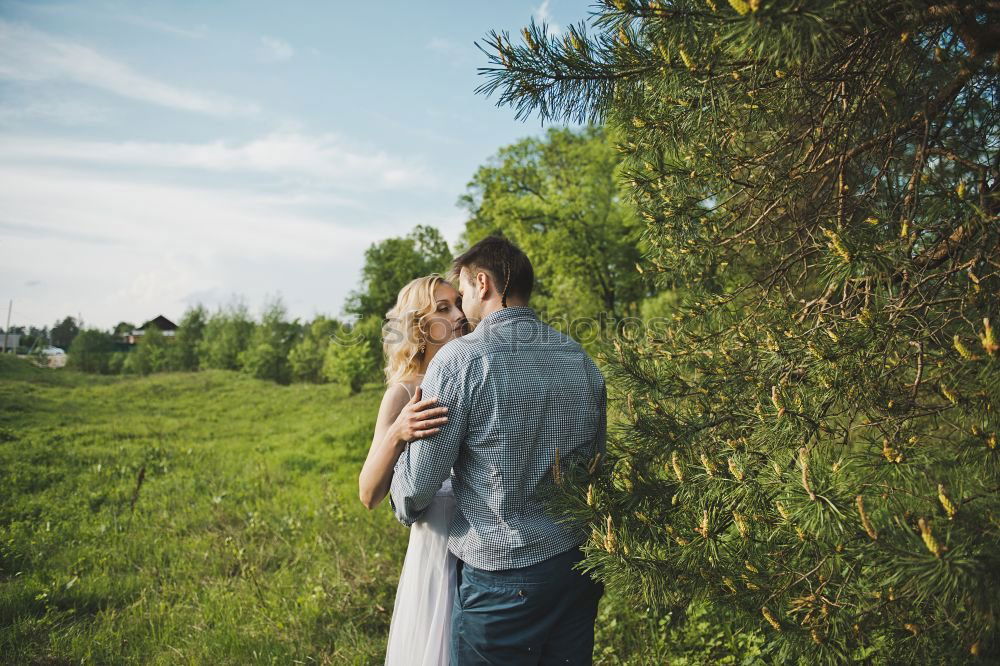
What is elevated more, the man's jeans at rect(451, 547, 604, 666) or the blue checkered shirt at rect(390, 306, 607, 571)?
the blue checkered shirt at rect(390, 306, 607, 571)

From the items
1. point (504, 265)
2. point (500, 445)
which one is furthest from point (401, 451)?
point (504, 265)

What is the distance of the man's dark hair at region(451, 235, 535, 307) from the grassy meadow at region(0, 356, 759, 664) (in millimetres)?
2426

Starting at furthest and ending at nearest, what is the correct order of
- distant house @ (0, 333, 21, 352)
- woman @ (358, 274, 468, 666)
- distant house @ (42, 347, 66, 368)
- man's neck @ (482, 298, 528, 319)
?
1. distant house @ (42, 347, 66, 368)
2. distant house @ (0, 333, 21, 352)
3. man's neck @ (482, 298, 528, 319)
4. woman @ (358, 274, 468, 666)

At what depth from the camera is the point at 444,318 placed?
10.5 feet

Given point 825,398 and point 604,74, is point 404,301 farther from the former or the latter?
point 825,398

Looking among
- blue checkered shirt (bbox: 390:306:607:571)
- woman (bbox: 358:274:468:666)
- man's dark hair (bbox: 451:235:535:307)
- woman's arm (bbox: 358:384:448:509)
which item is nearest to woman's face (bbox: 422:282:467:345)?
woman (bbox: 358:274:468:666)

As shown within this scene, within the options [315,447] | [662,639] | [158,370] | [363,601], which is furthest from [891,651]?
[158,370]

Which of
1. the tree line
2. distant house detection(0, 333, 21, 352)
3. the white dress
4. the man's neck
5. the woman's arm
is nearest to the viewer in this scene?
the woman's arm

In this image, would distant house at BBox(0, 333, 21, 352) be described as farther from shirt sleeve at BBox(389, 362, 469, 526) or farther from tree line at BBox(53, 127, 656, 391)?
shirt sleeve at BBox(389, 362, 469, 526)

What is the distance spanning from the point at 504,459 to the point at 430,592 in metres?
0.96

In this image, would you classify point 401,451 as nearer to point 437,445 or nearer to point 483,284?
point 437,445

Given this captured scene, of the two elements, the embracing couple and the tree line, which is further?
the tree line

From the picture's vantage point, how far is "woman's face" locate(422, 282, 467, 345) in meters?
3.19

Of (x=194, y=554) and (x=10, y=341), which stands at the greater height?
(x=10, y=341)
